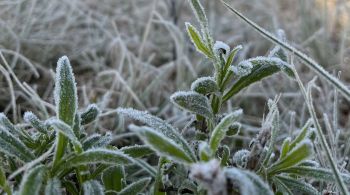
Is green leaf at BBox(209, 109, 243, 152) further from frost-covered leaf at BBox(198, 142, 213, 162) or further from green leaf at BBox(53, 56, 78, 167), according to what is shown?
green leaf at BBox(53, 56, 78, 167)

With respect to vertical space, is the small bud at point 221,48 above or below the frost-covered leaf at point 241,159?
above

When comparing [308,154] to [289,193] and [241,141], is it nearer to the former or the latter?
[289,193]

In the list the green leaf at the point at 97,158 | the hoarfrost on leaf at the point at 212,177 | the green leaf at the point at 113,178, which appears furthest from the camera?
the green leaf at the point at 113,178

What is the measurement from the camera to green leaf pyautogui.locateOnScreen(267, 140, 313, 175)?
507mm

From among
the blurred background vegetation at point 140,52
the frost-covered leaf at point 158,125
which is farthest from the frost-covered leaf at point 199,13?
the blurred background vegetation at point 140,52

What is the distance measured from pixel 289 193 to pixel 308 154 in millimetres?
70

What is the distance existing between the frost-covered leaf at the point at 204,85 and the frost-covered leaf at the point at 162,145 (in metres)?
0.12

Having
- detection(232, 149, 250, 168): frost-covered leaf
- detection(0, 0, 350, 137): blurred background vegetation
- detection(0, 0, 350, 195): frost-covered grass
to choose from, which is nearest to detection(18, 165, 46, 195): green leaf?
detection(0, 0, 350, 195): frost-covered grass

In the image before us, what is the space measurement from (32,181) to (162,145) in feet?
0.43

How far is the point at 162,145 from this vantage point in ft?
1.62

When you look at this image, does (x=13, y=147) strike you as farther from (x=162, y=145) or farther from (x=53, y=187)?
Result: (x=162, y=145)

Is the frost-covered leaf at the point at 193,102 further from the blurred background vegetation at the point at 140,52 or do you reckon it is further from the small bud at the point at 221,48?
the blurred background vegetation at the point at 140,52

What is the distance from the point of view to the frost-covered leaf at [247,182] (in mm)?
455

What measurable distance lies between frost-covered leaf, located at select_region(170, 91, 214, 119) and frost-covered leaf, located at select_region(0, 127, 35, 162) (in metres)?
0.17
